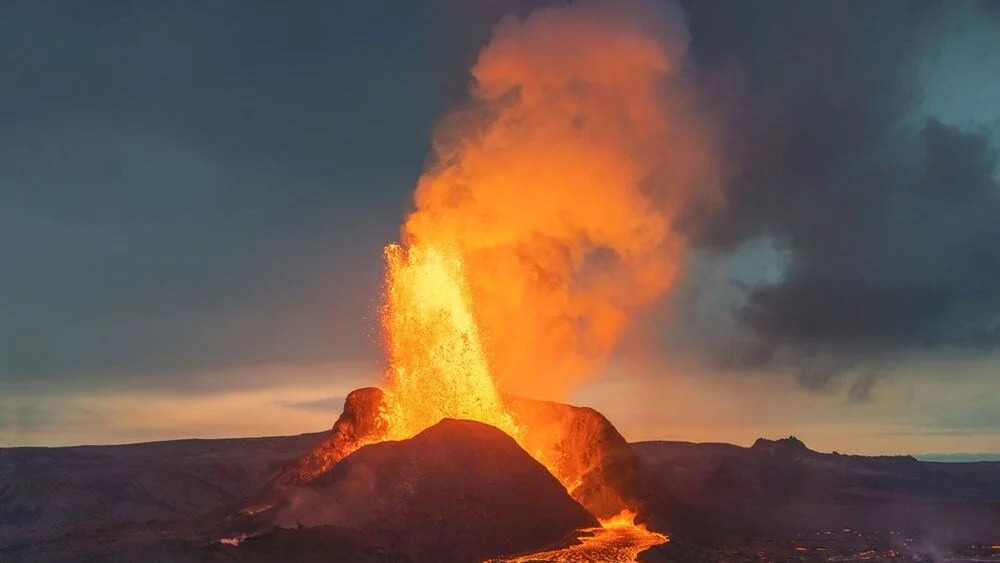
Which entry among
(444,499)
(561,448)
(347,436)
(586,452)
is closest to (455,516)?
(444,499)

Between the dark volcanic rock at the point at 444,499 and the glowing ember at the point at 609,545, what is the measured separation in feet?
7.46

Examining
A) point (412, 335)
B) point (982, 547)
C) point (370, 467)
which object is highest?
point (412, 335)

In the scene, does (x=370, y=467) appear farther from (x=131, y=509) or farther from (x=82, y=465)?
(x=82, y=465)

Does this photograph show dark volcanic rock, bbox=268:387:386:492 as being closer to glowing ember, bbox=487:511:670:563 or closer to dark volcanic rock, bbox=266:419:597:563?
dark volcanic rock, bbox=266:419:597:563

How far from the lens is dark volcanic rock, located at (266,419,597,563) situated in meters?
66.1

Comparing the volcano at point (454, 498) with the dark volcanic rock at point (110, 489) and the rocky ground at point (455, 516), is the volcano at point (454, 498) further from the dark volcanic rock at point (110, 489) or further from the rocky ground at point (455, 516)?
the dark volcanic rock at point (110, 489)

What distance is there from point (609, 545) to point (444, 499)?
12355 millimetres

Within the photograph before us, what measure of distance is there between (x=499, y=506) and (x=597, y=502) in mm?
14730

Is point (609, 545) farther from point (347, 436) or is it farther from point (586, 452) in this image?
point (347, 436)

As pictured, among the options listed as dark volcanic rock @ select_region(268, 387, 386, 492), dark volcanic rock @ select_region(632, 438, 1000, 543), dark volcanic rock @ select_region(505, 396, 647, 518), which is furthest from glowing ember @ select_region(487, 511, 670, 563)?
dark volcanic rock @ select_region(268, 387, 386, 492)

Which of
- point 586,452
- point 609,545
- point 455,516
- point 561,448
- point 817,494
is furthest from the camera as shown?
point 817,494

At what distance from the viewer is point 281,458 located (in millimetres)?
184750

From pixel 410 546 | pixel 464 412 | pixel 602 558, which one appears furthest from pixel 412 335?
pixel 602 558

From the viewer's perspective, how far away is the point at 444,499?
69.9 meters
